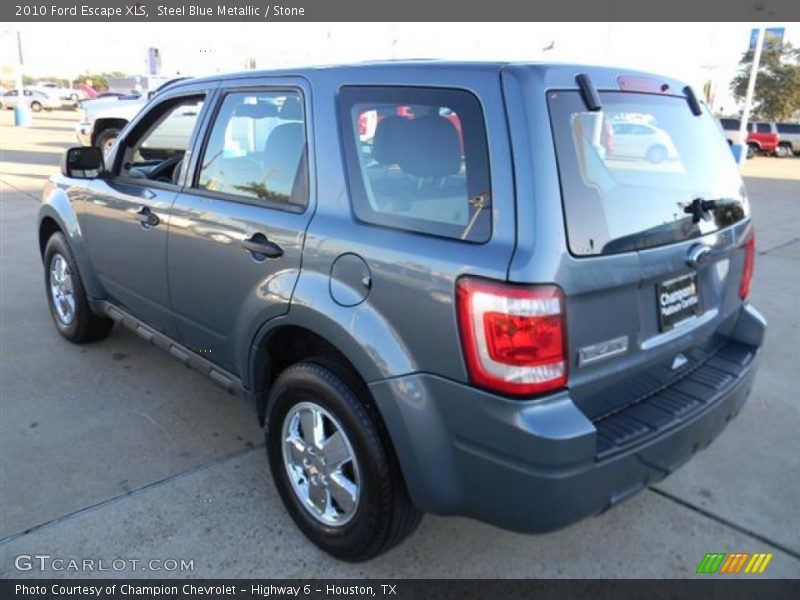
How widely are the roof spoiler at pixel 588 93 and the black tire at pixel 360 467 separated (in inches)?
47.8

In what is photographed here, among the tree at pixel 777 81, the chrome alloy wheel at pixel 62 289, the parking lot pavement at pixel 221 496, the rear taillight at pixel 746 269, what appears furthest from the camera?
the tree at pixel 777 81

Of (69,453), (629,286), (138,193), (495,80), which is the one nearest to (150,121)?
(138,193)

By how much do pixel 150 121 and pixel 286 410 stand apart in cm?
210

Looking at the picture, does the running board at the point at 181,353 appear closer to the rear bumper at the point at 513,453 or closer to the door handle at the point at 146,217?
the door handle at the point at 146,217

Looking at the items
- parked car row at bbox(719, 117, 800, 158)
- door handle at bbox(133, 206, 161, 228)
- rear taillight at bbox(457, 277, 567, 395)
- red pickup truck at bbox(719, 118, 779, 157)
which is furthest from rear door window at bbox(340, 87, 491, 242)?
red pickup truck at bbox(719, 118, 779, 157)

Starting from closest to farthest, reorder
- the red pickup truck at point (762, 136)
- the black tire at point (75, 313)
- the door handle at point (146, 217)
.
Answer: the door handle at point (146, 217), the black tire at point (75, 313), the red pickup truck at point (762, 136)

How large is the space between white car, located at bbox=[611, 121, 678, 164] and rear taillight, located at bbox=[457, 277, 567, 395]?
2.65ft

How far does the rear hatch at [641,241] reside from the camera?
6.41 ft

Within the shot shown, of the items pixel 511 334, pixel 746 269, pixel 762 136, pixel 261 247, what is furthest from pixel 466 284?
pixel 762 136

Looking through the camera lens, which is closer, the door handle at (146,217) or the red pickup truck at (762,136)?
the door handle at (146,217)

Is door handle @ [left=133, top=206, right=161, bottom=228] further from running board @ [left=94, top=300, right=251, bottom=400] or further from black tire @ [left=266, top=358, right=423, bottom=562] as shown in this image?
black tire @ [left=266, top=358, right=423, bottom=562]

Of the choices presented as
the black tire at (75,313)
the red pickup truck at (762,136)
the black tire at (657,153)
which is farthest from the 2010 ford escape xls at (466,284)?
the red pickup truck at (762,136)

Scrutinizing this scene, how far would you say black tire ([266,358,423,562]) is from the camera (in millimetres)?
2236
